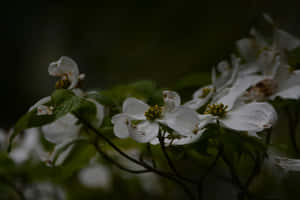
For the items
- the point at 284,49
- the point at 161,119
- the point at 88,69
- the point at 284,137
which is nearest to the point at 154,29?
the point at 88,69

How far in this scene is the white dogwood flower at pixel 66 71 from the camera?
1.29 ft

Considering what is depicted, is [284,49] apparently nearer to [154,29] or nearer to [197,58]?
[197,58]

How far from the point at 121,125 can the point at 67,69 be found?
11 cm

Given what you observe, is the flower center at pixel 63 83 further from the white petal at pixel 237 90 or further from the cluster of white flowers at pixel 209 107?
the white petal at pixel 237 90

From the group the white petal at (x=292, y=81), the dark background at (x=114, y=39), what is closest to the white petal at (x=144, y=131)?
the white petal at (x=292, y=81)

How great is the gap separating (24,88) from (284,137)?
1.59m

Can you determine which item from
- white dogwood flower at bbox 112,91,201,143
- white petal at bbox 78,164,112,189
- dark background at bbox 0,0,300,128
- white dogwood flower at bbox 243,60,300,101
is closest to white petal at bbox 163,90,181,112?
white dogwood flower at bbox 112,91,201,143

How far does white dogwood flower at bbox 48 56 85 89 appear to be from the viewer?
1.29ft

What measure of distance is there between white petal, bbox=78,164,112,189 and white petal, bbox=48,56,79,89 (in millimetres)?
407

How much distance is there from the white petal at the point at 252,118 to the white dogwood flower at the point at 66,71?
0.63 ft

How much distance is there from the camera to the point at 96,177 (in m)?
0.75

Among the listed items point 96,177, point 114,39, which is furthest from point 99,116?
point 114,39

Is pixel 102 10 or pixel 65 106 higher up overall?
pixel 102 10

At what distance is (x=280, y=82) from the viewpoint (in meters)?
0.44
